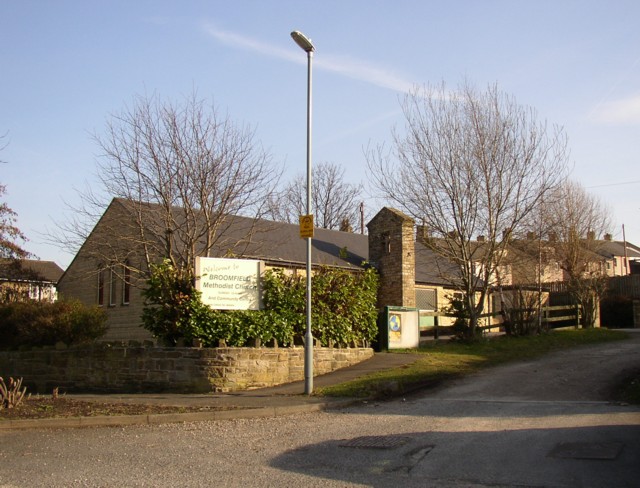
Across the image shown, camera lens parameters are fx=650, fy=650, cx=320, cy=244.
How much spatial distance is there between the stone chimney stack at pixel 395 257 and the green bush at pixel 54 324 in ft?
37.0

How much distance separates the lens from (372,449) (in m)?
8.66

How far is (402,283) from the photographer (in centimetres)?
2630

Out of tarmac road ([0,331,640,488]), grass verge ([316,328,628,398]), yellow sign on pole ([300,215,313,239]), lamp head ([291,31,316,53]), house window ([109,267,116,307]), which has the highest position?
lamp head ([291,31,316,53])

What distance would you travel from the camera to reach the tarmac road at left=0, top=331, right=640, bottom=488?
722cm

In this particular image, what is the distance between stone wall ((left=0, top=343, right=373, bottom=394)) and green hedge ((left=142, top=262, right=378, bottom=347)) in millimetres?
427

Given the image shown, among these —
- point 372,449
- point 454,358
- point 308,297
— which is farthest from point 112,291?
point 372,449

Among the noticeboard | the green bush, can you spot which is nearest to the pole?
the noticeboard

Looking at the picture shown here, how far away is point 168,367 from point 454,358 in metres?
8.06

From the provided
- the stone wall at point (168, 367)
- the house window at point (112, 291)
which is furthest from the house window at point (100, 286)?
the stone wall at point (168, 367)

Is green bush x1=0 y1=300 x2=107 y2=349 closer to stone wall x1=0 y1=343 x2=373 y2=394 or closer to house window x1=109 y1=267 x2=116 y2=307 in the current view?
stone wall x1=0 y1=343 x2=373 y2=394

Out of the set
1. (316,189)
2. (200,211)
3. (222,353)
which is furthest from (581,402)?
(316,189)

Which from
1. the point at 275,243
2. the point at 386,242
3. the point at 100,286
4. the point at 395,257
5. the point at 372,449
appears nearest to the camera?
the point at 372,449

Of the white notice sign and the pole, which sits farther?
the white notice sign

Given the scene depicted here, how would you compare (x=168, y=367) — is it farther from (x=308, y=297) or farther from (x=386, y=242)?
(x=386, y=242)
